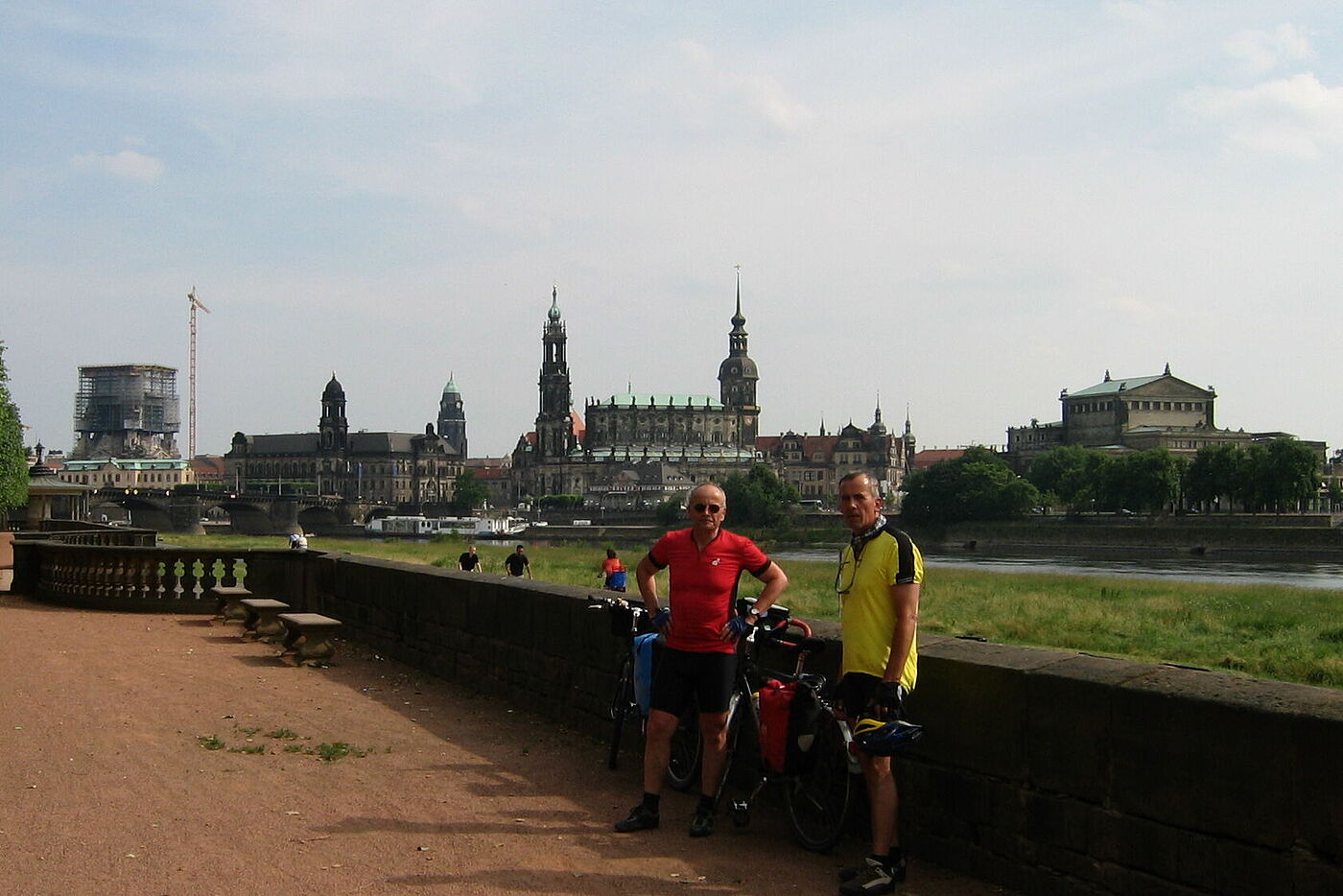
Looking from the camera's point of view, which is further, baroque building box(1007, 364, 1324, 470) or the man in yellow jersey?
baroque building box(1007, 364, 1324, 470)

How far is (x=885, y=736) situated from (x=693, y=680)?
1488mm

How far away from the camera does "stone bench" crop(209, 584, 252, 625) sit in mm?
17562

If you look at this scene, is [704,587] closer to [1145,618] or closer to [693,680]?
[693,680]

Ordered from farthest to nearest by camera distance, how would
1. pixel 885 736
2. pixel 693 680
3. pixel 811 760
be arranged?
pixel 693 680, pixel 811 760, pixel 885 736

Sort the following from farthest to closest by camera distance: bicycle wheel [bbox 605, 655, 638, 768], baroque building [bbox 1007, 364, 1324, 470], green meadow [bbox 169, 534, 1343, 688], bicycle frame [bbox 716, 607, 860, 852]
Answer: baroque building [bbox 1007, 364, 1324, 470]
green meadow [bbox 169, 534, 1343, 688]
bicycle wheel [bbox 605, 655, 638, 768]
bicycle frame [bbox 716, 607, 860, 852]

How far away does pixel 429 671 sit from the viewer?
43.1 ft

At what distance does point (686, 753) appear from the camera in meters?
8.32

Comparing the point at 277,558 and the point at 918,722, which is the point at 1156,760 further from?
the point at 277,558

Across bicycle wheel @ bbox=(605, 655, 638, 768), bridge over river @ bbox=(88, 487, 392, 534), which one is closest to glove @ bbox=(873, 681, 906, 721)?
bicycle wheel @ bbox=(605, 655, 638, 768)

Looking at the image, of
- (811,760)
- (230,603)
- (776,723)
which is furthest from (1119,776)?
(230,603)

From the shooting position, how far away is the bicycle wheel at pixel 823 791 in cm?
670

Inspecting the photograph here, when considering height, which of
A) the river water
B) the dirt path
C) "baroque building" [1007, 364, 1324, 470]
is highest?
"baroque building" [1007, 364, 1324, 470]

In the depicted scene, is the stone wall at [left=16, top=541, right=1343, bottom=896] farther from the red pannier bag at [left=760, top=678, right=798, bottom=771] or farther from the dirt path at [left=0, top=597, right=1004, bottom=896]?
the red pannier bag at [left=760, top=678, right=798, bottom=771]

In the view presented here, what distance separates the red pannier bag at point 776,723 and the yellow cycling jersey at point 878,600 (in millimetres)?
725
